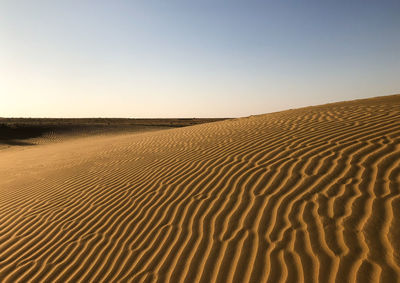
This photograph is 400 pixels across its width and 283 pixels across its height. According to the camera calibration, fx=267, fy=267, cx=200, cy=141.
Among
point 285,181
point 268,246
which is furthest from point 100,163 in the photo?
point 268,246

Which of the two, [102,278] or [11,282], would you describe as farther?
[11,282]

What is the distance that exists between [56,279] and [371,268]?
346cm

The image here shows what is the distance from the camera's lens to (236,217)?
12.2ft

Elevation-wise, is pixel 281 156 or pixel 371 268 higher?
pixel 281 156

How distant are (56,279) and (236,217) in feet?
7.82

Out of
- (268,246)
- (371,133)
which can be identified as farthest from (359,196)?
(371,133)

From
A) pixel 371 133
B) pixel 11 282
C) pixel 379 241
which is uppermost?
pixel 371 133

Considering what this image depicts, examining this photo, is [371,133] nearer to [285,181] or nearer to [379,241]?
[285,181]

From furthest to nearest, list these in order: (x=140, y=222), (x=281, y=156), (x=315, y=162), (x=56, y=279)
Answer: (x=281, y=156), (x=315, y=162), (x=140, y=222), (x=56, y=279)

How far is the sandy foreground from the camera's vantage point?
2.81m

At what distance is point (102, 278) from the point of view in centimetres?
313

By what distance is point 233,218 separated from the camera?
12.2 ft

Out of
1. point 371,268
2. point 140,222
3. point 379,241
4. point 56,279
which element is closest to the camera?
point 371,268

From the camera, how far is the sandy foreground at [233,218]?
9.21 feet
